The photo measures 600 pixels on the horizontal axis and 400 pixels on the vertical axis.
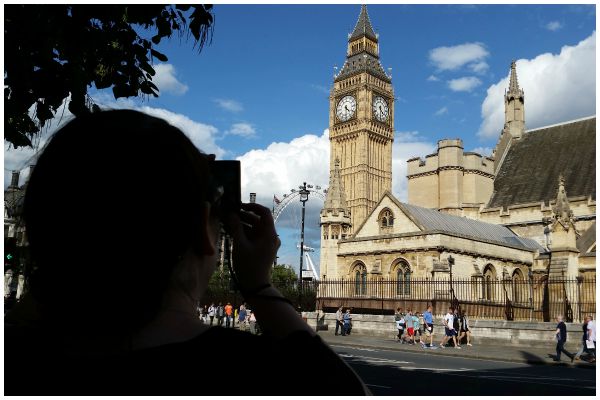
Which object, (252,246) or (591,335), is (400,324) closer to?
(591,335)

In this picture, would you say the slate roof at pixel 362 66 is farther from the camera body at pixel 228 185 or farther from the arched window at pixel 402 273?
the camera body at pixel 228 185

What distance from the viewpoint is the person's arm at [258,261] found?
Result: 136cm

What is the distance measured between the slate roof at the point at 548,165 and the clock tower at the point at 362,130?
116 feet

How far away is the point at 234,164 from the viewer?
4.63 feet

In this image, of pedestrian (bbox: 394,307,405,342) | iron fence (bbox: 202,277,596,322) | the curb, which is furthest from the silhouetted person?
iron fence (bbox: 202,277,596,322)

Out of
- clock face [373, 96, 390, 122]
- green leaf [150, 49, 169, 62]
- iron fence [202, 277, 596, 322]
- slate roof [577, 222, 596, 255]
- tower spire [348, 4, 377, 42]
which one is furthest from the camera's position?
tower spire [348, 4, 377, 42]

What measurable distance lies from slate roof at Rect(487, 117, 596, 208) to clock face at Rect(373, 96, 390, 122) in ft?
128

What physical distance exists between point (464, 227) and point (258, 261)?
39.4 metres

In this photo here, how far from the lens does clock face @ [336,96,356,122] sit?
91.6 m

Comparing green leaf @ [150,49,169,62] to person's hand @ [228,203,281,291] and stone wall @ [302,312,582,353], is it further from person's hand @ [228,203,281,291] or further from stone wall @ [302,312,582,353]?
stone wall @ [302,312,582,353]

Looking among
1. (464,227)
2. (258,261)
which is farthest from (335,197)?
(258,261)

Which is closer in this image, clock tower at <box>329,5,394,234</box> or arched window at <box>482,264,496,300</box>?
arched window at <box>482,264,496,300</box>

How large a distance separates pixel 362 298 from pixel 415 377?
2205 centimetres

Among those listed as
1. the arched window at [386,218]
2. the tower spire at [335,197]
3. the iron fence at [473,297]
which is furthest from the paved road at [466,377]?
the tower spire at [335,197]
